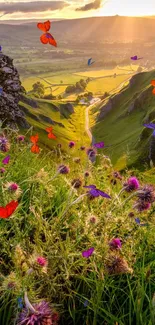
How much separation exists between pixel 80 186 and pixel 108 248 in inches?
67.6

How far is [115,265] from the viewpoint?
3.82m

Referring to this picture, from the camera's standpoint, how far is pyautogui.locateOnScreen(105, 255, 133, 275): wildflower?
3725 mm

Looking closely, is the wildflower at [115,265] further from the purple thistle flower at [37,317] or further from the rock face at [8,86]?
the rock face at [8,86]

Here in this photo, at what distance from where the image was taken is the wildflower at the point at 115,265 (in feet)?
12.2

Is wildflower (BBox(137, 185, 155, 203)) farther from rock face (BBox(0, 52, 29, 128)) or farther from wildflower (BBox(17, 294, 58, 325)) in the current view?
rock face (BBox(0, 52, 29, 128))

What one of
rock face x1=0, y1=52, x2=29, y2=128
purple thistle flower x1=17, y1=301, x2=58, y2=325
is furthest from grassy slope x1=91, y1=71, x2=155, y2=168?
purple thistle flower x1=17, y1=301, x2=58, y2=325

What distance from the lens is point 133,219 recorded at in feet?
16.2

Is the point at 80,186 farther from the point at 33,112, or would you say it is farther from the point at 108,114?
the point at 108,114

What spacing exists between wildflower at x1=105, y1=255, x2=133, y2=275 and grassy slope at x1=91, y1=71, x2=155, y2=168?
94.1 meters

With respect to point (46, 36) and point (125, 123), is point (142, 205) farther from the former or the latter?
point (125, 123)

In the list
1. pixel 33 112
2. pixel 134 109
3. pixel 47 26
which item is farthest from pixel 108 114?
pixel 47 26

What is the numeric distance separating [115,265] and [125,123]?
156 m

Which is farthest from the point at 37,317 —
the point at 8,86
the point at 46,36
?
the point at 8,86

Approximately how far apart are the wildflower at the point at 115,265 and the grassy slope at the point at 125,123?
309 feet
